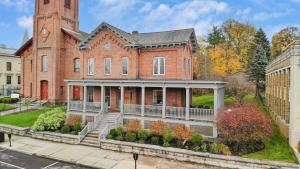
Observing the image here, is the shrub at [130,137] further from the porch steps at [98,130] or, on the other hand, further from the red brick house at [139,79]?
the red brick house at [139,79]

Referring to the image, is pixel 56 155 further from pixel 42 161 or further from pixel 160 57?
pixel 160 57

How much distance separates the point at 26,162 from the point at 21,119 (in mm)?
11340

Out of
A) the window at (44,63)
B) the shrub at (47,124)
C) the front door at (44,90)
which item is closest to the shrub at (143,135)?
the shrub at (47,124)

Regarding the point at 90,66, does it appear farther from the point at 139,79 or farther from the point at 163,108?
the point at 163,108

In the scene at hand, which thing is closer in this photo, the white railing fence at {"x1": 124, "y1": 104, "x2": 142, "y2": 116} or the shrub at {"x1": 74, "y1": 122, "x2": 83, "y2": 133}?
the shrub at {"x1": 74, "y1": 122, "x2": 83, "y2": 133}

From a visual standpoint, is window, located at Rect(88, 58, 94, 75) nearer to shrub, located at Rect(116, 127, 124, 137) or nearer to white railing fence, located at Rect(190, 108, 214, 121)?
shrub, located at Rect(116, 127, 124, 137)

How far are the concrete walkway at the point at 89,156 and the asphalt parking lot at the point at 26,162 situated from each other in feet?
1.48

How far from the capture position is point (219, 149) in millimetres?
16453

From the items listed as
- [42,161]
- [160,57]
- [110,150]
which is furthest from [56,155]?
[160,57]

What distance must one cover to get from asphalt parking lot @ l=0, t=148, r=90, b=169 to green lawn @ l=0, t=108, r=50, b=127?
7327 mm

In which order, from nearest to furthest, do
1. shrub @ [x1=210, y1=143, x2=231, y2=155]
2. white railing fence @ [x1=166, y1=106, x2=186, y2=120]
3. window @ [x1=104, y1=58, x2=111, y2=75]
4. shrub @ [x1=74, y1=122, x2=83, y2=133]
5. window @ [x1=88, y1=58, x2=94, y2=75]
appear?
shrub @ [x1=210, y1=143, x2=231, y2=155], white railing fence @ [x1=166, y1=106, x2=186, y2=120], shrub @ [x1=74, y1=122, x2=83, y2=133], window @ [x1=104, y1=58, x2=111, y2=75], window @ [x1=88, y1=58, x2=94, y2=75]

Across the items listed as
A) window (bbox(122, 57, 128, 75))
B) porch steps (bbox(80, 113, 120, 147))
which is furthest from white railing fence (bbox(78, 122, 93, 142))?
window (bbox(122, 57, 128, 75))

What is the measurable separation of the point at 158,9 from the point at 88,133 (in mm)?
33166

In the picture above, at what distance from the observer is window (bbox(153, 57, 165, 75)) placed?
79.4ft
